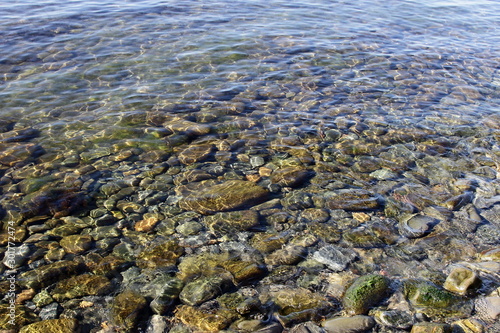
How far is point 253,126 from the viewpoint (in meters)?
9.49

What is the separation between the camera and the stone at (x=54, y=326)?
459 centimetres

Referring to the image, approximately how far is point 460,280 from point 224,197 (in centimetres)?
391

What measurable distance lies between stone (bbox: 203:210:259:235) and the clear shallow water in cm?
13

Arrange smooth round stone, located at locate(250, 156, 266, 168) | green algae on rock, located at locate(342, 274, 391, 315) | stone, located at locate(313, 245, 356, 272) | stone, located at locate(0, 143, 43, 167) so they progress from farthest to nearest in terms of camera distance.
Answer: smooth round stone, located at locate(250, 156, 266, 168) < stone, located at locate(0, 143, 43, 167) < stone, located at locate(313, 245, 356, 272) < green algae on rock, located at locate(342, 274, 391, 315)

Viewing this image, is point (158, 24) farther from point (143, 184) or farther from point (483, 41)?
point (483, 41)

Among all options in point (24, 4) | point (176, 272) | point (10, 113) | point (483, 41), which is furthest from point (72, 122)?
point (483, 41)

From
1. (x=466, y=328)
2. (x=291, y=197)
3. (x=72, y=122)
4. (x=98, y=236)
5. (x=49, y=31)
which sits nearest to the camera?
(x=466, y=328)

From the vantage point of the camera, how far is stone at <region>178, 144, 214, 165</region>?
8.18 meters

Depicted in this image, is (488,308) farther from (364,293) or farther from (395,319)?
(364,293)

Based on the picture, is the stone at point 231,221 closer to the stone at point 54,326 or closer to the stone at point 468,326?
the stone at point 54,326

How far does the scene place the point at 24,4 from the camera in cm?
1841

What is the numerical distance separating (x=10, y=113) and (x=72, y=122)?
1.66 m

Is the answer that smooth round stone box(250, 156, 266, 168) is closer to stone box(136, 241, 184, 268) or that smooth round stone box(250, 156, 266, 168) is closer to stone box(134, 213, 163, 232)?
stone box(134, 213, 163, 232)

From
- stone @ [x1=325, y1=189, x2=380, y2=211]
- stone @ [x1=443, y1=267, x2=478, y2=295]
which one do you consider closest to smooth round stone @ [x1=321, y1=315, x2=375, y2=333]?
stone @ [x1=443, y1=267, x2=478, y2=295]
